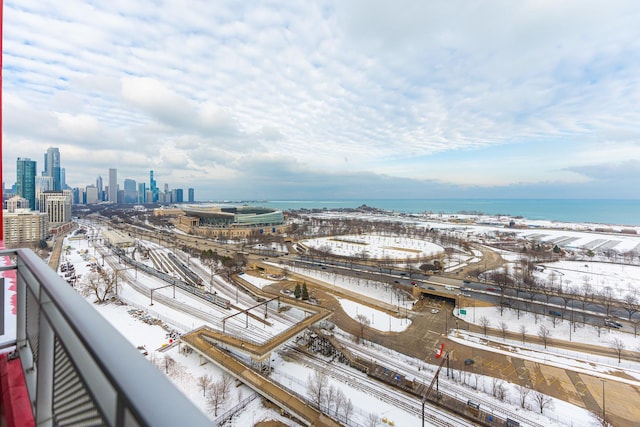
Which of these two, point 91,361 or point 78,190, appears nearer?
point 91,361

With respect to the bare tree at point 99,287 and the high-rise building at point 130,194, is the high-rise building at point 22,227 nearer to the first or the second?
the bare tree at point 99,287

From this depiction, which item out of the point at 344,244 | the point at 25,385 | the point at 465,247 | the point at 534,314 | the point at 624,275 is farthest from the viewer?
the point at 344,244

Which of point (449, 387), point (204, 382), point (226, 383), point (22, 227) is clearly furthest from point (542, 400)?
point (22, 227)

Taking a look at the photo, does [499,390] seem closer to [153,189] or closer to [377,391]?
[377,391]

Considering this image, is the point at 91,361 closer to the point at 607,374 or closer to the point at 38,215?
the point at 607,374

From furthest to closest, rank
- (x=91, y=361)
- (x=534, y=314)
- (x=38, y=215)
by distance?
1. (x=38, y=215)
2. (x=534, y=314)
3. (x=91, y=361)

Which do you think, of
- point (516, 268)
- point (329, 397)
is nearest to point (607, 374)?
point (329, 397)
